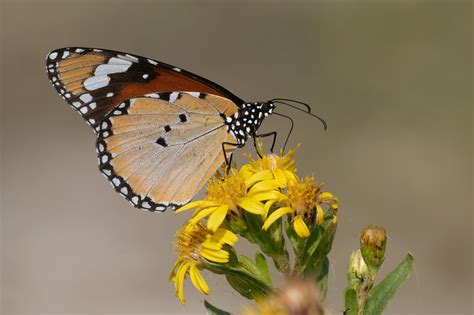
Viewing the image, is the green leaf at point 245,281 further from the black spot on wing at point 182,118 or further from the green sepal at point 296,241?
the black spot on wing at point 182,118

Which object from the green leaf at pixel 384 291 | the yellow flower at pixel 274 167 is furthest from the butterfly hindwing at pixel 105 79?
the green leaf at pixel 384 291

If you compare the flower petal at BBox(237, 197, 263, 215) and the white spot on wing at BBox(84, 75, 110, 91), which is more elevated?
the white spot on wing at BBox(84, 75, 110, 91)

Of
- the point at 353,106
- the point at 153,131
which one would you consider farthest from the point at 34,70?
the point at 153,131

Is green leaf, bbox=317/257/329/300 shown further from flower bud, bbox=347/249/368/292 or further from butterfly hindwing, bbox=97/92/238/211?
butterfly hindwing, bbox=97/92/238/211

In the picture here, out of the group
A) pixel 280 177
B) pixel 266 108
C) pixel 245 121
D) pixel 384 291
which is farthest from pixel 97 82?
pixel 384 291

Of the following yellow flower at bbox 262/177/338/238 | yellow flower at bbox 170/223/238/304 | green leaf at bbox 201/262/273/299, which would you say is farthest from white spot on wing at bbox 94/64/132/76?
green leaf at bbox 201/262/273/299

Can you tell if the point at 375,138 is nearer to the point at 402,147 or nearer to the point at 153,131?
the point at 402,147

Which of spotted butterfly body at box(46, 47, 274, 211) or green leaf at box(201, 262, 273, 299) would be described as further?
spotted butterfly body at box(46, 47, 274, 211)
